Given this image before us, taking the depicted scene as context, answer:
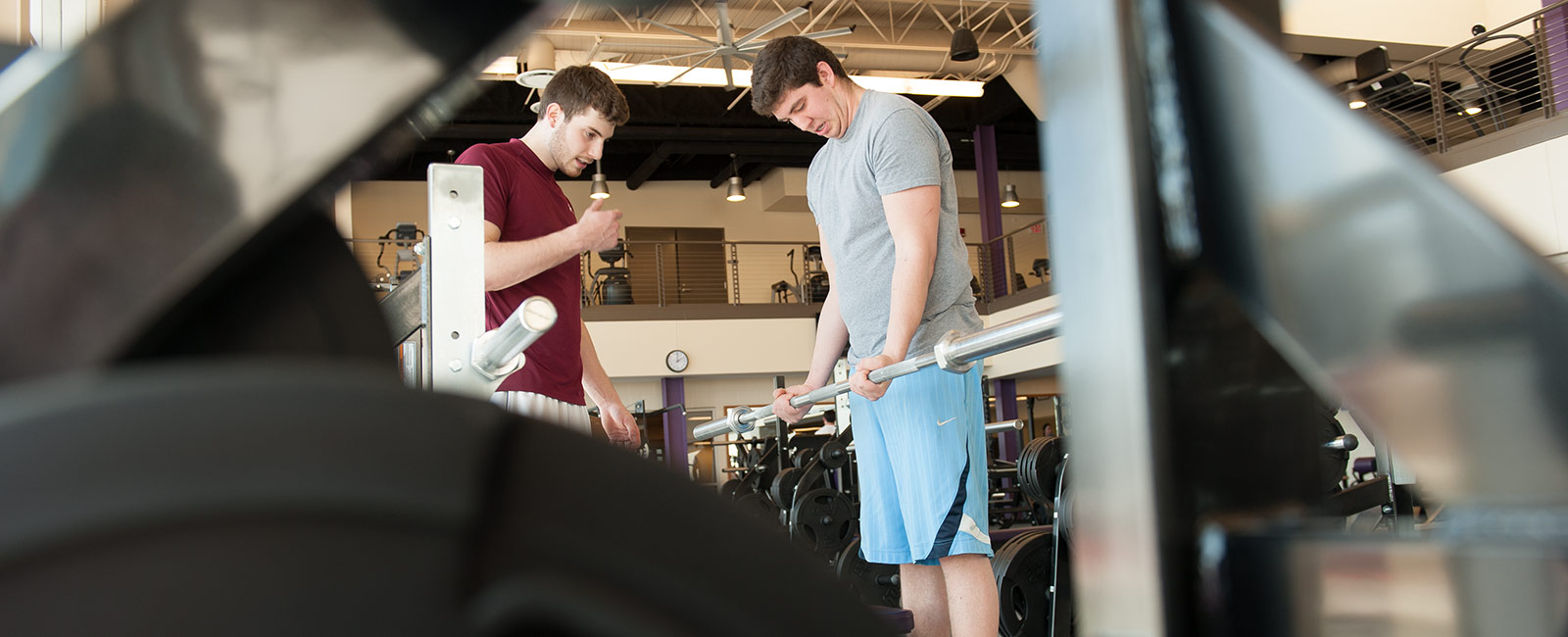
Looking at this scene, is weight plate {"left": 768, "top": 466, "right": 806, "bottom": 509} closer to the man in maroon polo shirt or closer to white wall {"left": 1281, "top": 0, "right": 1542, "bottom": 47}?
the man in maroon polo shirt

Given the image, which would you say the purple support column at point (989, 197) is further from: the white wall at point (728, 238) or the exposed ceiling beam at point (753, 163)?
the exposed ceiling beam at point (753, 163)

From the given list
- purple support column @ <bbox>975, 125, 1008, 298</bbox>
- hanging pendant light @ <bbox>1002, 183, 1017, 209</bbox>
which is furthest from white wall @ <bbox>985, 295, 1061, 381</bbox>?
hanging pendant light @ <bbox>1002, 183, 1017, 209</bbox>

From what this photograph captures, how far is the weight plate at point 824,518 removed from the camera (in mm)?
4738

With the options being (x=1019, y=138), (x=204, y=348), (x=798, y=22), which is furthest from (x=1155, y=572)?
(x=1019, y=138)

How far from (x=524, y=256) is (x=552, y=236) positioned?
56mm

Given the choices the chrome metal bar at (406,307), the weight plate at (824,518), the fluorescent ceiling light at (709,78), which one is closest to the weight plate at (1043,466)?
the weight plate at (824,518)

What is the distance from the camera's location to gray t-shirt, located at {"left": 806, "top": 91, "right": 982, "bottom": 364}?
195 centimetres

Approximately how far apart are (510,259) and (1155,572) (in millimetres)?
1614

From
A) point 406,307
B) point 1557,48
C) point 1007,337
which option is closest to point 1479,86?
point 1557,48

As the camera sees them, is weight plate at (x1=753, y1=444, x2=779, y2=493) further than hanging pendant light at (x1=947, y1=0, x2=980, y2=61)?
No

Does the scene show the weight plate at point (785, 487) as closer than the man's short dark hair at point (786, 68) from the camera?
No

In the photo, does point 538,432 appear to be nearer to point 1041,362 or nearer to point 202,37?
point 202,37

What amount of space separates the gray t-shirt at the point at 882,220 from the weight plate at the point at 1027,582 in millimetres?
828

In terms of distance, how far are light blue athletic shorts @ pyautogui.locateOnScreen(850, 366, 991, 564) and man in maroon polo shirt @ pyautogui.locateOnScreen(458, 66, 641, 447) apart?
56 centimetres
